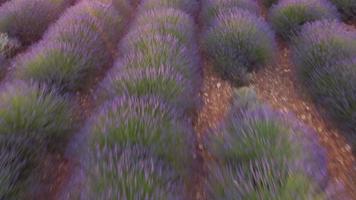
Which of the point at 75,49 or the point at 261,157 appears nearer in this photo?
the point at 261,157

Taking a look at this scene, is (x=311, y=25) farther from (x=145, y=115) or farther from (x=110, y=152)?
(x=110, y=152)

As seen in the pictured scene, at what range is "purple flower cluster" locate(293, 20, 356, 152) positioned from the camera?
2.53 m

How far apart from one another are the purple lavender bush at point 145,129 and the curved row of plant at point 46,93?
0.37 metres

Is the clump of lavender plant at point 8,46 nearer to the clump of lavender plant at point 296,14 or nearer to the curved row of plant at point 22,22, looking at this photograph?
the curved row of plant at point 22,22

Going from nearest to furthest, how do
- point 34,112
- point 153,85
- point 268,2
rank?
point 34,112, point 153,85, point 268,2

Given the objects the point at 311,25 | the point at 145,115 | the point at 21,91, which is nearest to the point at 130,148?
the point at 145,115

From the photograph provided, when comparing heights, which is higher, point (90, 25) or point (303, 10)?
point (303, 10)

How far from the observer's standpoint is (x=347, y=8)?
13.5ft

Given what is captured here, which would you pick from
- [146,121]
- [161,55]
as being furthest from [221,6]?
[146,121]

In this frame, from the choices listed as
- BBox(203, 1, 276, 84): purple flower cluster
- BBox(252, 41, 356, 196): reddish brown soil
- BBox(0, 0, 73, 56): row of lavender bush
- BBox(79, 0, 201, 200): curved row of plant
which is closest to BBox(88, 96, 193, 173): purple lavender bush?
BBox(79, 0, 201, 200): curved row of plant

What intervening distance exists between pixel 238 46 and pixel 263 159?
170cm

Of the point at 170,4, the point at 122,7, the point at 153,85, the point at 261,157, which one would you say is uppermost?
the point at 261,157

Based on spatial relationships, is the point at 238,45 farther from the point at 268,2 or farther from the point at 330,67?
the point at 268,2

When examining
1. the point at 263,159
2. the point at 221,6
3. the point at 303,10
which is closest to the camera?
the point at 263,159
